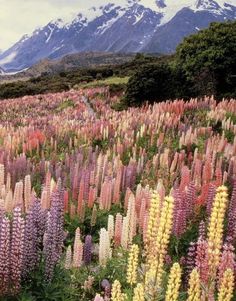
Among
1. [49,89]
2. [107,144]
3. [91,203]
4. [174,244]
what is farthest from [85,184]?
[49,89]

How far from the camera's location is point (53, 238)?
17.1 ft

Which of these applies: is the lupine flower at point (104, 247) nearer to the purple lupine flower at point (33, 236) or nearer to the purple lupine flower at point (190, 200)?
the purple lupine flower at point (33, 236)

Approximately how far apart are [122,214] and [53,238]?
229 cm

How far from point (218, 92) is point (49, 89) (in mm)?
23436

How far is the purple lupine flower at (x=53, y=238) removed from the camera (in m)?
5.10

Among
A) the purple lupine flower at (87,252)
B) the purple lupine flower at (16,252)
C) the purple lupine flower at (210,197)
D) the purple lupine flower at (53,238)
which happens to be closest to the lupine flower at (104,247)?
the purple lupine flower at (87,252)

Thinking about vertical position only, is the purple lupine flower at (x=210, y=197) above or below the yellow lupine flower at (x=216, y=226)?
below

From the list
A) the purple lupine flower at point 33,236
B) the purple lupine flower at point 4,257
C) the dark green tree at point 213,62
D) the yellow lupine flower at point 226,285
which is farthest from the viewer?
the dark green tree at point 213,62

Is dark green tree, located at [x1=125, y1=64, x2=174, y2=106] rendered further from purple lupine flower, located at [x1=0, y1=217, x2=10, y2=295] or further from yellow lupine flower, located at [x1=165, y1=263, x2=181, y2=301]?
yellow lupine flower, located at [x1=165, y1=263, x2=181, y2=301]

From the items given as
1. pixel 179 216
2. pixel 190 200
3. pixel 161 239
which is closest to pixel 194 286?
pixel 161 239

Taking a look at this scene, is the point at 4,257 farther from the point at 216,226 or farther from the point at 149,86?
the point at 149,86

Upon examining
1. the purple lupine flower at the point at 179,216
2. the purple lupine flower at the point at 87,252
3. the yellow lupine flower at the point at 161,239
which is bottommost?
the purple lupine flower at the point at 87,252

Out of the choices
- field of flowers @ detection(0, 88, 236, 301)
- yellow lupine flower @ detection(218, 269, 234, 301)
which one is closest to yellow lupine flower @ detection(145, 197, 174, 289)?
field of flowers @ detection(0, 88, 236, 301)

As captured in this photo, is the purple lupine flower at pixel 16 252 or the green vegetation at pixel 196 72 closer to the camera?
the purple lupine flower at pixel 16 252
